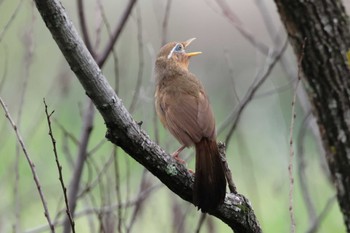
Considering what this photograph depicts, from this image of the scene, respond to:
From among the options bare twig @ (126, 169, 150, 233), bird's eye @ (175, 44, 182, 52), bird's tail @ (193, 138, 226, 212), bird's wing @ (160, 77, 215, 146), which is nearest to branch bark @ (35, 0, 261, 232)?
bird's tail @ (193, 138, 226, 212)

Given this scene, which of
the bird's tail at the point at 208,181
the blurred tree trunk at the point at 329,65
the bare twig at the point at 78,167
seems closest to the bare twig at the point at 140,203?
the bare twig at the point at 78,167

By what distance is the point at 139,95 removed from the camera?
505 centimetres

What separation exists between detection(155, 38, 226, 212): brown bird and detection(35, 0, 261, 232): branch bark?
95 millimetres

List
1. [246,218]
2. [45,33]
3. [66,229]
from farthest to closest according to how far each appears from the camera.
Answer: [45,33] < [66,229] < [246,218]

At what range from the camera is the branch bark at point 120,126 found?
9.03 feet

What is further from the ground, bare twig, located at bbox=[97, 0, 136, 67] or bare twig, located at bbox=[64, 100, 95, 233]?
bare twig, located at bbox=[97, 0, 136, 67]

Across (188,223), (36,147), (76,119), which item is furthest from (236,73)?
(188,223)

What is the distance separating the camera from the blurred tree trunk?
14.6 feet

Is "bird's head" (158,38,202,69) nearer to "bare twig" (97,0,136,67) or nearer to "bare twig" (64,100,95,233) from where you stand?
"bare twig" (97,0,136,67)

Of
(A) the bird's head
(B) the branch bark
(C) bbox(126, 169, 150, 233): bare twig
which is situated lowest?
(C) bbox(126, 169, 150, 233): bare twig

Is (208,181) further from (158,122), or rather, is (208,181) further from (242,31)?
(158,122)

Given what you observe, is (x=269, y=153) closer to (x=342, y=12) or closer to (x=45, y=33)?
(x=45, y=33)

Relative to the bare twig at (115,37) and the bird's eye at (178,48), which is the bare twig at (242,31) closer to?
the bird's eye at (178,48)

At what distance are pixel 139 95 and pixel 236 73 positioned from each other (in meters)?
5.82
